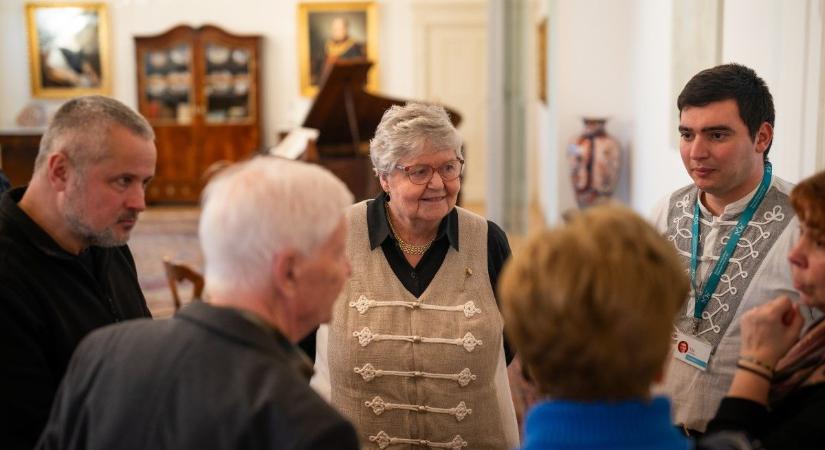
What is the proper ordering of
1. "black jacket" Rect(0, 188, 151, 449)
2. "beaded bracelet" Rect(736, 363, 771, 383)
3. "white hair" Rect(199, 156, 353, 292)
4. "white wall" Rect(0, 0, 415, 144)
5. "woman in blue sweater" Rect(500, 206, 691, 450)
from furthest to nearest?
"white wall" Rect(0, 0, 415, 144) < "black jacket" Rect(0, 188, 151, 449) < "beaded bracelet" Rect(736, 363, 771, 383) < "white hair" Rect(199, 156, 353, 292) < "woman in blue sweater" Rect(500, 206, 691, 450)

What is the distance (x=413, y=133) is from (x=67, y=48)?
513 inches

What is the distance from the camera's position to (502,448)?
2510 millimetres

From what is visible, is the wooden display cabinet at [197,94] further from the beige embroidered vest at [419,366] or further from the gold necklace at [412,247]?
the beige embroidered vest at [419,366]

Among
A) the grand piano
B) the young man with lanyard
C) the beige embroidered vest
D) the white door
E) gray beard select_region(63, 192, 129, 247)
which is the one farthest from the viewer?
the white door

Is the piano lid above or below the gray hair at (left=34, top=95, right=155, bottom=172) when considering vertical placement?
below

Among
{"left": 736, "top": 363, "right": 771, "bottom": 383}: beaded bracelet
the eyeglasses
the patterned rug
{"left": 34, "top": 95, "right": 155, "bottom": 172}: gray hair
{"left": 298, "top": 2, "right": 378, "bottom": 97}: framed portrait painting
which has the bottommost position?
the patterned rug

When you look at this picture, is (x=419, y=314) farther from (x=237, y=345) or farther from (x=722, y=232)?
(x=237, y=345)

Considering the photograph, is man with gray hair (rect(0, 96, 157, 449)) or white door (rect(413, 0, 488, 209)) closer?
man with gray hair (rect(0, 96, 157, 449))

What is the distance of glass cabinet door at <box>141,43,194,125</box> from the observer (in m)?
14.0

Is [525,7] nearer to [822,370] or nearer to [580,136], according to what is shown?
[580,136]

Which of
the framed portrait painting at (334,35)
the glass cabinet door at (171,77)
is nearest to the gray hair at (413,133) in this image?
the framed portrait painting at (334,35)

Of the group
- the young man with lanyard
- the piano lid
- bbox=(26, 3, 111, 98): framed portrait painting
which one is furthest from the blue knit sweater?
bbox=(26, 3, 111, 98): framed portrait painting

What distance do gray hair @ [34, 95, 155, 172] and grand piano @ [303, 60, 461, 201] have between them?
624cm

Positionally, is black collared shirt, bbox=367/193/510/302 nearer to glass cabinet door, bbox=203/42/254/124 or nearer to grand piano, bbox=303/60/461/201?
grand piano, bbox=303/60/461/201
